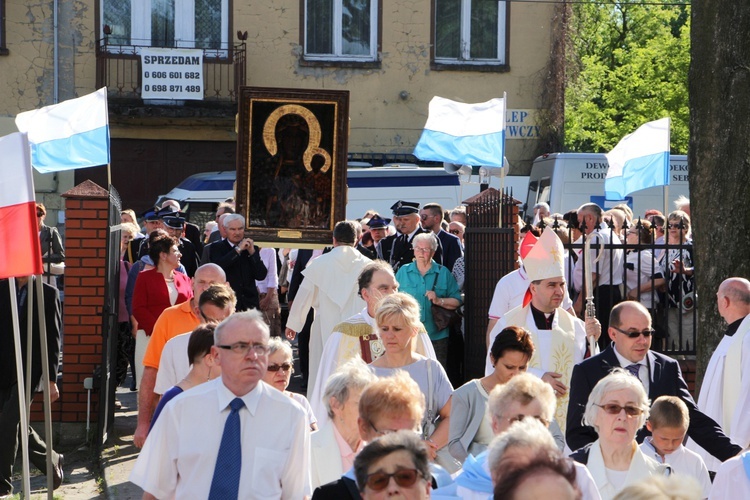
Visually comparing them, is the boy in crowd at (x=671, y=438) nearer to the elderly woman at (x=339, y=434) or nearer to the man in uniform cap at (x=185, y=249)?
the elderly woman at (x=339, y=434)

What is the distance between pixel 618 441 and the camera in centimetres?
583

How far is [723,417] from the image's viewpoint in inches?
335

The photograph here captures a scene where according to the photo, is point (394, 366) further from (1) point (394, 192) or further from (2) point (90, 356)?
(1) point (394, 192)

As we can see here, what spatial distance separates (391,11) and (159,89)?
4981 millimetres

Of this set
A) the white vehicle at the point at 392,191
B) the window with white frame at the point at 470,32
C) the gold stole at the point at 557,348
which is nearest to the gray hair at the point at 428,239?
the gold stole at the point at 557,348

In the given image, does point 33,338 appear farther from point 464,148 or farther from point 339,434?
point 464,148

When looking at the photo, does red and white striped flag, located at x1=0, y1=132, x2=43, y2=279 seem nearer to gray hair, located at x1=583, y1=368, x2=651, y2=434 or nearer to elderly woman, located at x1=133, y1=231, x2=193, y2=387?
elderly woman, located at x1=133, y1=231, x2=193, y2=387

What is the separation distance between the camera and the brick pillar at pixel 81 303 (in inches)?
443

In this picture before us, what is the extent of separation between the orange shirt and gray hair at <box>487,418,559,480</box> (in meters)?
4.56

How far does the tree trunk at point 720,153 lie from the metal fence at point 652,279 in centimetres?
179

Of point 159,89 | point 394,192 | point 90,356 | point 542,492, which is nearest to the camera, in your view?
point 542,492

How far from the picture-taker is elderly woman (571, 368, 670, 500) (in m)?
5.80

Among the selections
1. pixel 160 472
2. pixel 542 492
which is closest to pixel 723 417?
pixel 160 472

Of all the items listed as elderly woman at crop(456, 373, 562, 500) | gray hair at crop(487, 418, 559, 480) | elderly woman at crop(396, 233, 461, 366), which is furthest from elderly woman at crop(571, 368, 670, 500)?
elderly woman at crop(396, 233, 461, 366)
